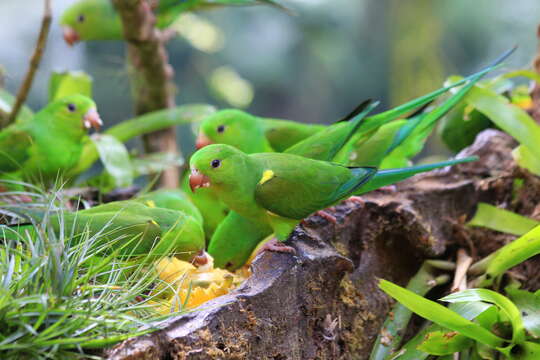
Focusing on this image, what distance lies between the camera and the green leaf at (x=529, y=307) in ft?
3.62

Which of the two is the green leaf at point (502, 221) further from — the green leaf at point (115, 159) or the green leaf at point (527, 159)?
the green leaf at point (115, 159)

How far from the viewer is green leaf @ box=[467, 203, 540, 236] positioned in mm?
1440

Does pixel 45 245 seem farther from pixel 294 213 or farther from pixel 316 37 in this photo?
pixel 316 37

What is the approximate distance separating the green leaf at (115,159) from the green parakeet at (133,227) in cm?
51

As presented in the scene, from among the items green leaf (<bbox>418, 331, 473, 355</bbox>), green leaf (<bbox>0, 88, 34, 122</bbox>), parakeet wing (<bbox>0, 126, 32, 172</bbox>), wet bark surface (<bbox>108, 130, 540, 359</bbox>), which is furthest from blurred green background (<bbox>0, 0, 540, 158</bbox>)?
green leaf (<bbox>418, 331, 473, 355</bbox>)

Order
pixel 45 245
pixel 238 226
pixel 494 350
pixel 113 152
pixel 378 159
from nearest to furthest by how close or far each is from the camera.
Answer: pixel 45 245 < pixel 494 350 < pixel 238 226 < pixel 378 159 < pixel 113 152

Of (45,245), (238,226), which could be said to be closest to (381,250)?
(238,226)

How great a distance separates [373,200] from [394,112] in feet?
0.82

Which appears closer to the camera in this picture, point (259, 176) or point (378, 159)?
point (259, 176)

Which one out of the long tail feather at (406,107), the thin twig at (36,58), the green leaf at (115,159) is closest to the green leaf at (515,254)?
the long tail feather at (406,107)

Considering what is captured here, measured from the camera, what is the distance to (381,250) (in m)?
1.43

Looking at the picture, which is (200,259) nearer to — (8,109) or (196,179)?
(196,179)

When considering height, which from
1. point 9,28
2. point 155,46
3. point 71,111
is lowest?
point 9,28

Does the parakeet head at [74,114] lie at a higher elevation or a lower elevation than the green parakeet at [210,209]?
higher
